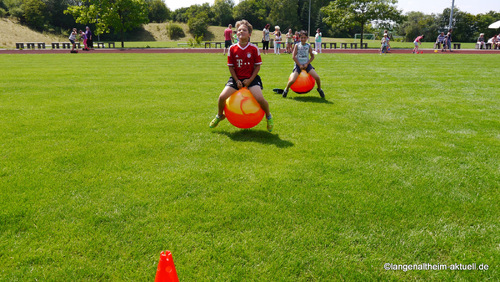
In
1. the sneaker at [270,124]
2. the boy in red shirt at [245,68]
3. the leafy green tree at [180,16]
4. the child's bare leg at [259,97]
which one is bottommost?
the sneaker at [270,124]

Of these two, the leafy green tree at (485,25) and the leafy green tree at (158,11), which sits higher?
the leafy green tree at (158,11)

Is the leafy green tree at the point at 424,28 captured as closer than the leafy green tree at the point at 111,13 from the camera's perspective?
No

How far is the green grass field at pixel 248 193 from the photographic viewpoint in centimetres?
325

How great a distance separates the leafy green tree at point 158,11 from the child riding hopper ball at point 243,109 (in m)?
99.0

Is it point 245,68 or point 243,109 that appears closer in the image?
point 243,109

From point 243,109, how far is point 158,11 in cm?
10303

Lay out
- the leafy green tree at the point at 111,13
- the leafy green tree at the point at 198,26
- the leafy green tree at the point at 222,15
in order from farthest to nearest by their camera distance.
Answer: the leafy green tree at the point at 222,15, the leafy green tree at the point at 198,26, the leafy green tree at the point at 111,13

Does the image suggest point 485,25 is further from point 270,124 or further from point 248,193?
point 248,193

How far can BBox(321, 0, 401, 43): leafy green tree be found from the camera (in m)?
45.6

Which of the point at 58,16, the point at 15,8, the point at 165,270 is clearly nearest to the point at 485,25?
the point at 58,16

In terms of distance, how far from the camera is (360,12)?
47.2 meters

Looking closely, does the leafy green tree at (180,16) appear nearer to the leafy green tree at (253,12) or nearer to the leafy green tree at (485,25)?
the leafy green tree at (253,12)

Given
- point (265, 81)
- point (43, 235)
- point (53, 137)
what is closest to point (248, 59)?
point (53, 137)

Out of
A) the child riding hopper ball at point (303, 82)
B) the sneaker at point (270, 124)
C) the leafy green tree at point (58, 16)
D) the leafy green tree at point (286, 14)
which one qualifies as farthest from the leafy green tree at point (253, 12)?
the sneaker at point (270, 124)
